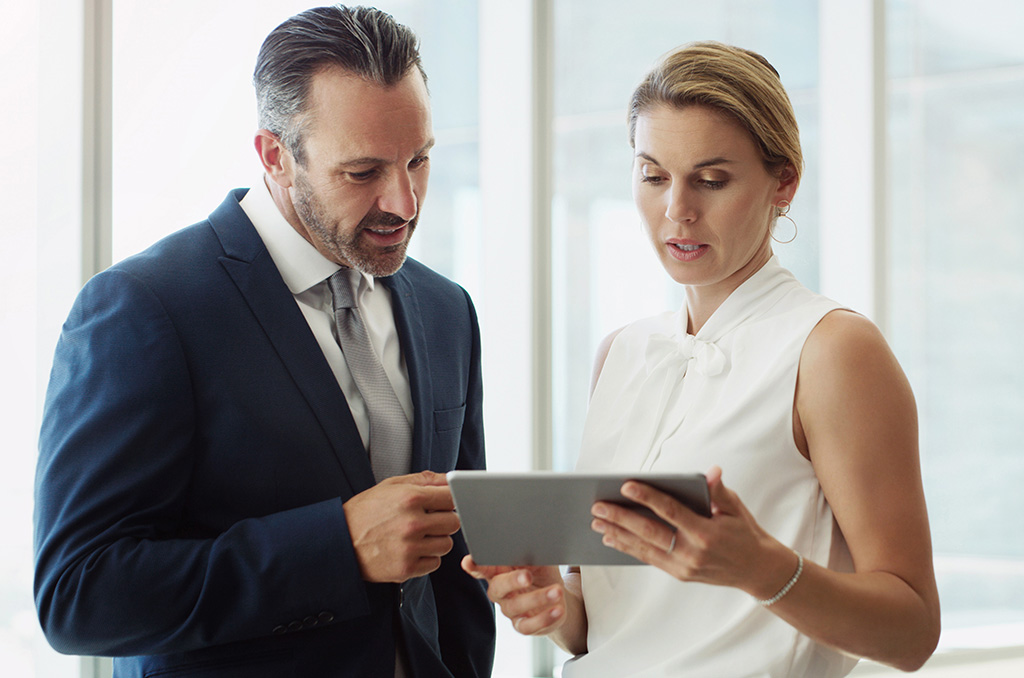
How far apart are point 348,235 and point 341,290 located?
0.11m

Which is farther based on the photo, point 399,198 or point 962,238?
point 962,238

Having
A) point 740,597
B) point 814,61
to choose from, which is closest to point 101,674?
point 740,597

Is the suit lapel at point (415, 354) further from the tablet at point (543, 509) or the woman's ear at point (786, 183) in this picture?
the woman's ear at point (786, 183)

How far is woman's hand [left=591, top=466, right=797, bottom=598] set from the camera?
1.04m

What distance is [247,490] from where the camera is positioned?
143 centimetres

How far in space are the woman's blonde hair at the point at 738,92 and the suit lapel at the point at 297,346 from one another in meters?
0.74

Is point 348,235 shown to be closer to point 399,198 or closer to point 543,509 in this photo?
point 399,198

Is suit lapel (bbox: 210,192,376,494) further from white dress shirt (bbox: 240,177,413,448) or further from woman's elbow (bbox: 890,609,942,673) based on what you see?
woman's elbow (bbox: 890,609,942,673)

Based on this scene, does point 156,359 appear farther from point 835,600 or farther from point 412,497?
point 835,600

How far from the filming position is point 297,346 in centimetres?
150

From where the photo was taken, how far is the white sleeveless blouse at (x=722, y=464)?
1374 mm

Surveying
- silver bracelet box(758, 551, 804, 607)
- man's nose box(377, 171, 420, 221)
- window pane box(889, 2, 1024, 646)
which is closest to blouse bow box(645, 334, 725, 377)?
silver bracelet box(758, 551, 804, 607)

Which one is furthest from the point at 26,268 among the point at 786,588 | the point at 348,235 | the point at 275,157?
the point at 786,588

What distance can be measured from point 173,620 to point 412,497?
1.36ft
